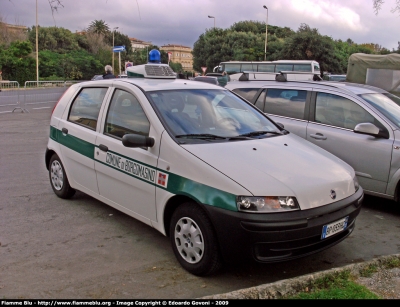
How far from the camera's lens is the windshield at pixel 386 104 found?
5.92 m

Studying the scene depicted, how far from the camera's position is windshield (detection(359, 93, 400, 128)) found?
5.92 metres

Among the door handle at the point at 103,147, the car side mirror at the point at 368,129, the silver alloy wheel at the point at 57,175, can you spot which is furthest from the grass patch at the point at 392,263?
the silver alloy wheel at the point at 57,175

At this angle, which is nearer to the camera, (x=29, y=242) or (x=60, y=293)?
(x=60, y=293)

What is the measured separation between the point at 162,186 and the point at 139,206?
505 mm

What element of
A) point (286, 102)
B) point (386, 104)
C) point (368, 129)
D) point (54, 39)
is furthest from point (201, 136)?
point (54, 39)

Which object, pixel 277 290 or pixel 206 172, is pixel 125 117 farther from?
pixel 277 290

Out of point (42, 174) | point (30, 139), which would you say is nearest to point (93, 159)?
point (42, 174)

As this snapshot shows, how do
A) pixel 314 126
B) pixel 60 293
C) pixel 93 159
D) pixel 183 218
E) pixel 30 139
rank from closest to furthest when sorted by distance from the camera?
pixel 60 293
pixel 183 218
pixel 93 159
pixel 314 126
pixel 30 139

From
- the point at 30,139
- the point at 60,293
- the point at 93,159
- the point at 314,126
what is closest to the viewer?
the point at 60,293

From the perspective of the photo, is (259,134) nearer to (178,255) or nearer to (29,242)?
(178,255)

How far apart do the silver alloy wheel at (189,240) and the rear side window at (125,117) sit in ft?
3.44

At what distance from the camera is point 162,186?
4.11m

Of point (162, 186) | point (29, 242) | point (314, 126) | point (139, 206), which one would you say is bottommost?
point (29, 242)

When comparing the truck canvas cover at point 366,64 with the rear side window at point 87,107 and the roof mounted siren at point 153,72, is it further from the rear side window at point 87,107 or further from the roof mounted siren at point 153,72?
the rear side window at point 87,107
